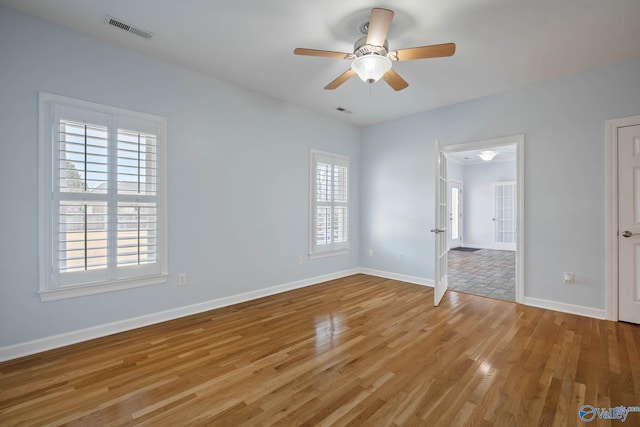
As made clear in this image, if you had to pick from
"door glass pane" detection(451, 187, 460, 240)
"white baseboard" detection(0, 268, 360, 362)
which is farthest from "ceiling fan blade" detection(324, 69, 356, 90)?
"door glass pane" detection(451, 187, 460, 240)

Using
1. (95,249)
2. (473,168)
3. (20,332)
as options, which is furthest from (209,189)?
(473,168)

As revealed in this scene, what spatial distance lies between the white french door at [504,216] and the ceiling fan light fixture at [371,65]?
26.3 ft

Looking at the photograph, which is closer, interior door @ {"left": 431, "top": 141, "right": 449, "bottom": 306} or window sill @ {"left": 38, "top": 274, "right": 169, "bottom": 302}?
window sill @ {"left": 38, "top": 274, "right": 169, "bottom": 302}

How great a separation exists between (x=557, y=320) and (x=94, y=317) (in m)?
4.81

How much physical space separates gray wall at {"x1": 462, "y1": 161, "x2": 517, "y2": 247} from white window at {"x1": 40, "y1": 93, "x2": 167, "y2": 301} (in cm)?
915

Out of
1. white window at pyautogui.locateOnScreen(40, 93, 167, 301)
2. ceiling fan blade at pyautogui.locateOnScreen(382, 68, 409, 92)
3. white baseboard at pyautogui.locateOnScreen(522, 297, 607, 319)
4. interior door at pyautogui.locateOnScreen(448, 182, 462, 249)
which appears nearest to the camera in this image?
white window at pyautogui.locateOnScreen(40, 93, 167, 301)

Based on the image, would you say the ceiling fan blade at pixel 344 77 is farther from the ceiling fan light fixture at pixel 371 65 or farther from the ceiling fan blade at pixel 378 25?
the ceiling fan blade at pixel 378 25

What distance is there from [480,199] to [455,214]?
0.91m

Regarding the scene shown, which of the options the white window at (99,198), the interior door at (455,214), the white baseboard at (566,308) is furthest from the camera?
the interior door at (455,214)

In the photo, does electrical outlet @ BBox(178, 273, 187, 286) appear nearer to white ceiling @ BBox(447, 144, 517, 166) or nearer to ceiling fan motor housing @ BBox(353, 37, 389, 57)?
ceiling fan motor housing @ BBox(353, 37, 389, 57)

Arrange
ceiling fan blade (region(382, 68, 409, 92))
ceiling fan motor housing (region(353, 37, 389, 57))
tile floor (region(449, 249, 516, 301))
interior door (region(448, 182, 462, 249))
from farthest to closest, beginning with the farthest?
interior door (region(448, 182, 462, 249))
tile floor (region(449, 249, 516, 301))
ceiling fan blade (region(382, 68, 409, 92))
ceiling fan motor housing (region(353, 37, 389, 57))

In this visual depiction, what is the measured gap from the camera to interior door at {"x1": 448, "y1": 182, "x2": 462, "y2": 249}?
9144mm

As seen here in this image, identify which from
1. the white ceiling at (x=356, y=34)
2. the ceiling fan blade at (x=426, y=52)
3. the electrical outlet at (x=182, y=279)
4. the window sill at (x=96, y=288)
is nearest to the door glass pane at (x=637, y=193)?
the white ceiling at (x=356, y=34)

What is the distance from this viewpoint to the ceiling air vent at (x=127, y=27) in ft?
8.21
